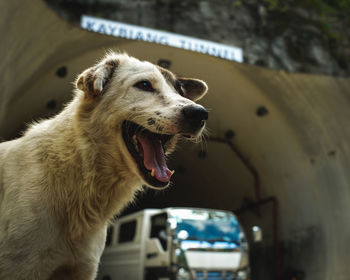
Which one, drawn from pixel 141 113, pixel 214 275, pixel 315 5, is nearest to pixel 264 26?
pixel 315 5

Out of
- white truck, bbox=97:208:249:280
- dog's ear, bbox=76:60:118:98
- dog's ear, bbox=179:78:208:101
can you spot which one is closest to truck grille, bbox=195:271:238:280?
white truck, bbox=97:208:249:280

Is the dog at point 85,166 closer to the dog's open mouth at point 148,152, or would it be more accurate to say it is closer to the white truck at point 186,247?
the dog's open mouth at point 148,152

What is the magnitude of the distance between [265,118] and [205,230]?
3.36m

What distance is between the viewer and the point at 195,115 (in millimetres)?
3082

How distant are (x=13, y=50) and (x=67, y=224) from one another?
3911 millimetres

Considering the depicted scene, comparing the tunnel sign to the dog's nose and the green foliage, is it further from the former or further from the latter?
the dog's nose

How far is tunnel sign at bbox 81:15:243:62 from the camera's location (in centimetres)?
848

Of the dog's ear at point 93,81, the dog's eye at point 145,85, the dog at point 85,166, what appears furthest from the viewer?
the dog's eye at point 145,85

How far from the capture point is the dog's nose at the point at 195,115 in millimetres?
3076

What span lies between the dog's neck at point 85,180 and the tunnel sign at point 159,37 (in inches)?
198

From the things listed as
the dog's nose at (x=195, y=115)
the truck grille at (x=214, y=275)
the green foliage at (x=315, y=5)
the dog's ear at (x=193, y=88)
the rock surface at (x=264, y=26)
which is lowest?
the truck grille at (x=214, y=275)

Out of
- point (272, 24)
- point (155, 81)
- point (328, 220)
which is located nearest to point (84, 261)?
point (155, 81)

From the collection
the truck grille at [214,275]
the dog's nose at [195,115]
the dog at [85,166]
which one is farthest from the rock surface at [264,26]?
the dog's nose at [195,115]

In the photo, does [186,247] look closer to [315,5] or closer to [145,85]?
[145,85]
